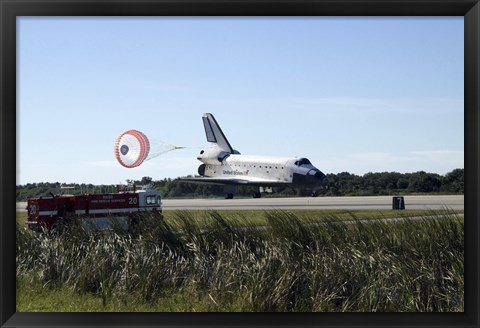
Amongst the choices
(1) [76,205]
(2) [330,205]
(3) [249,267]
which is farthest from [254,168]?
(3) [249,267]

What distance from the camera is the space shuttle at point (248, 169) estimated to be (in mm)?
41500

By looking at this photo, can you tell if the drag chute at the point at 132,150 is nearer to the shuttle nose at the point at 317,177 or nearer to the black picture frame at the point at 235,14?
the black picture frame at the point at 235,14

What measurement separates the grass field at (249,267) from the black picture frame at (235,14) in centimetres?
385

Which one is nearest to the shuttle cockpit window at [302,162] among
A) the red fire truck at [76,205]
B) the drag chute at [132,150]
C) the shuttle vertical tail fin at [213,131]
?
the shuttle vertical tail fin at [213,131]

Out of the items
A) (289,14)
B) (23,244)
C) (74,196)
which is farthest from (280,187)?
(289,14)

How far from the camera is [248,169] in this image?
48031mm

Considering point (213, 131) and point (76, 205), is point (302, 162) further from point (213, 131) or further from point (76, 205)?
point (76, 205)

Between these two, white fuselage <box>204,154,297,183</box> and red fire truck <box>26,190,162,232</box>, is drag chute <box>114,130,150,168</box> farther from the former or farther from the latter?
white fuselage <box>204,154,297,183</box>

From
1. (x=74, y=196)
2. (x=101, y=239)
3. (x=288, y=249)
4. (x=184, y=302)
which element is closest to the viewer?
(x=184, y=302)

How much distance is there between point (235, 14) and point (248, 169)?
43177 mm

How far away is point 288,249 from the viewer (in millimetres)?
→ 10617
